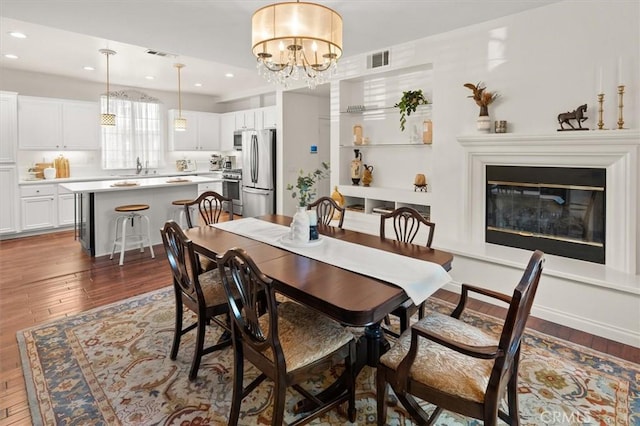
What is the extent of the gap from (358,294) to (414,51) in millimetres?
3477

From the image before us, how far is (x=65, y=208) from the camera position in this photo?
6.43 metres

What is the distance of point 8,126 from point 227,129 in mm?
4096

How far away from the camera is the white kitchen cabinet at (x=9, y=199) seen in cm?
571

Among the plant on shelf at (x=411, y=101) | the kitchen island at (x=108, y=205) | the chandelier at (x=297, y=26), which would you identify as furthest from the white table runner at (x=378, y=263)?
the kitchen island at (x=108, y=205)

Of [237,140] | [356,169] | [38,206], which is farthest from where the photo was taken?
[237,140]

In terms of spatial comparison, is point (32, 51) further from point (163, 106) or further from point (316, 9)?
point (316, 9)

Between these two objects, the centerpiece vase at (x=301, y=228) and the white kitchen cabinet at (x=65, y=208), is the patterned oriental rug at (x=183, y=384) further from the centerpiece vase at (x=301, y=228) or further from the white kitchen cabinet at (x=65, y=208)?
the white kitchen cabinet at (x=65, y=208)

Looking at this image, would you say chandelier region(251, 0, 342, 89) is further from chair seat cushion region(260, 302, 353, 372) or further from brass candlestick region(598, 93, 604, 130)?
brass candlestick region(598, 93, 604, 130)

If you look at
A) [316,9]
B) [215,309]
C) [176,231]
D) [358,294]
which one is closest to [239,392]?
[215,309]

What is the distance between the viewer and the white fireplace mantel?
2.85 metres

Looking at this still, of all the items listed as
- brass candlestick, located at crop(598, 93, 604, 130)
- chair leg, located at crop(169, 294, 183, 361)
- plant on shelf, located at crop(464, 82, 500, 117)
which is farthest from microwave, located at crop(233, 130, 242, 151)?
brass candlestick, located at crop(598, 93, 604, 130)

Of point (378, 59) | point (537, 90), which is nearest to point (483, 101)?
point (537, 90)

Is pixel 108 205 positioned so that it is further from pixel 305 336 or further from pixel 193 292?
pixel 305 336

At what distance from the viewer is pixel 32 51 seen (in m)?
5.14
